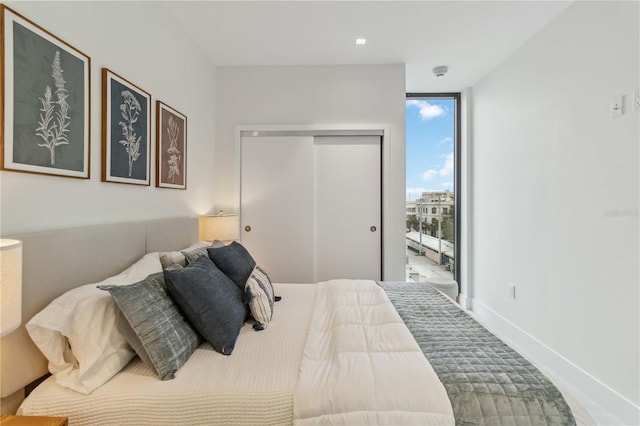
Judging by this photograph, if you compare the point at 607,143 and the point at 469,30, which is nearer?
the point at 607,143

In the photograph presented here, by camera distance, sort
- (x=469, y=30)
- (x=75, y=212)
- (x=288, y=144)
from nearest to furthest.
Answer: (x=75, y=212) → (x=469, y=30) → (x=288, y=144)

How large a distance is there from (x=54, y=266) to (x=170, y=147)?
1286mm

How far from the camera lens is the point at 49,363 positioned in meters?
1.14

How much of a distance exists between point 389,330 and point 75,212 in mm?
1595

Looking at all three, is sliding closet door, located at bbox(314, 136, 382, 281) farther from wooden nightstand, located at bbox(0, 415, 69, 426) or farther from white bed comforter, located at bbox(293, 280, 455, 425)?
wooden nightstand, located at bbox(0, 415, 69, 426)

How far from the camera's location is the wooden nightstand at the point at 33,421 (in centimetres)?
93

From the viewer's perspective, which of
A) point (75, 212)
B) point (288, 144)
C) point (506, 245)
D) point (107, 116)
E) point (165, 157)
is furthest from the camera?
point (288, 144)

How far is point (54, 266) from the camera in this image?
3.97 ft

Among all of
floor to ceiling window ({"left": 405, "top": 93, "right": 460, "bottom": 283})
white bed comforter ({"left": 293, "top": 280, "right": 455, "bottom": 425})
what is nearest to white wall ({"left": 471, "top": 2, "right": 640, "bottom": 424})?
floor to ceiling window ({"left": 405, "top": 93, "right": 460, "bottom": 283})

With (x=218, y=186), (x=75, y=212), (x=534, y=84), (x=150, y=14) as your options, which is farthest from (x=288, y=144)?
(x=534, y=84)

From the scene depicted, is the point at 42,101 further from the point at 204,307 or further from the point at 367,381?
the point at 367,381

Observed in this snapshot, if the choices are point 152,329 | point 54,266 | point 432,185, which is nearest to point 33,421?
point 152,329

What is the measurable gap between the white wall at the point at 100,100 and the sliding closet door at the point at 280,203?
0.52 metres

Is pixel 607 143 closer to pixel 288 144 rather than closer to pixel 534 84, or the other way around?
pixel 534 84
